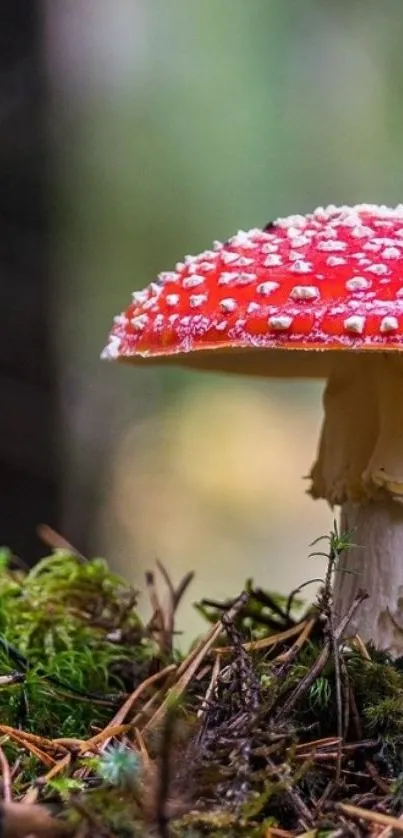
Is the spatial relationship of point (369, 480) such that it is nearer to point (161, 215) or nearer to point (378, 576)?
point (378, 576)

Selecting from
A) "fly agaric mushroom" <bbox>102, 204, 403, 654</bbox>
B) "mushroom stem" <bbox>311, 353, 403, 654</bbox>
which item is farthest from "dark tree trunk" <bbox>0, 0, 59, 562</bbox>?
"mushroom stem" <bbox>311, 353, 403, 654</bbox>

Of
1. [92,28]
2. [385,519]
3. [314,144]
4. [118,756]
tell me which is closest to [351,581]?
[385,519]

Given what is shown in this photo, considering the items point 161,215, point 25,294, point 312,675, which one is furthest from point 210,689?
point 161,215

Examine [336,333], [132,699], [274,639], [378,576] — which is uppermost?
[336,333]

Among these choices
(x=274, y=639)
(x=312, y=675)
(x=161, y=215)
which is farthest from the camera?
(x=161, y=215)

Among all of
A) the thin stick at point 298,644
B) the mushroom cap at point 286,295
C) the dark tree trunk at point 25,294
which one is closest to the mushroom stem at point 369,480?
the thin stick at point 298,644

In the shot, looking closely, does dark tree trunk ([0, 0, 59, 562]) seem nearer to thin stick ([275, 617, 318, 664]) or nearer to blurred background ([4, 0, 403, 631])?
blurred background ([4, 0, 403, 631])

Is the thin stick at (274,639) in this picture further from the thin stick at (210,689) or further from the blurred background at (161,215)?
the blurred background at (161,215)
